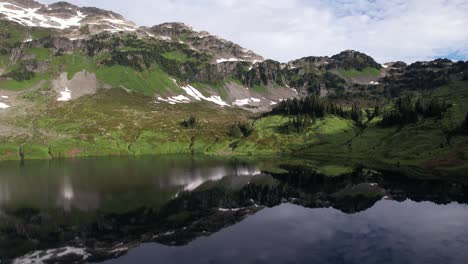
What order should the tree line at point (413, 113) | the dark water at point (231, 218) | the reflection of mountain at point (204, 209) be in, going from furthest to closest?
the tree line at point (413, 113) < the reflection of mountain at point (204, 209) < the dark water at point (231, 218)

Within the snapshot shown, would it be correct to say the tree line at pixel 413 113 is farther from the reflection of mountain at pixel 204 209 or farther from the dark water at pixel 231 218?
the reflection of mountain at pixel 204 209

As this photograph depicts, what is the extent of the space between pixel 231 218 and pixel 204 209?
865cm

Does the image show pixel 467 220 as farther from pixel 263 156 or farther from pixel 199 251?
pixel 263 156

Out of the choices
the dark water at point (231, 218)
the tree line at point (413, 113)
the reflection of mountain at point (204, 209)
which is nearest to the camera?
the dark water at point (231, 218)

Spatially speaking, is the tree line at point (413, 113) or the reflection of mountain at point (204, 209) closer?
the reflection of mountain at point (204, 209)

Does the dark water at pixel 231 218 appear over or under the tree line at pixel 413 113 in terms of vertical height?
under

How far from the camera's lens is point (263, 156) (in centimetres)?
18112

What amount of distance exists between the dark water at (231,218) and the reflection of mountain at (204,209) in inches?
8.9

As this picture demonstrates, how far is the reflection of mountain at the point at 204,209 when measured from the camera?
54.9 metres

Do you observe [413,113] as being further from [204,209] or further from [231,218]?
[231,218]

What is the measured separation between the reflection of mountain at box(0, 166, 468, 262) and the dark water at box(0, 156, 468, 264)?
0.23 metres

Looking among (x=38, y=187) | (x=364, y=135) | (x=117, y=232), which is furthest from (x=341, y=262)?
(x=364, y=135)

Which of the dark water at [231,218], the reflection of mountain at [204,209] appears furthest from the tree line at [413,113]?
the reflection of mountain at [204,209]

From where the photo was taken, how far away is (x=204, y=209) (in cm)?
7625
